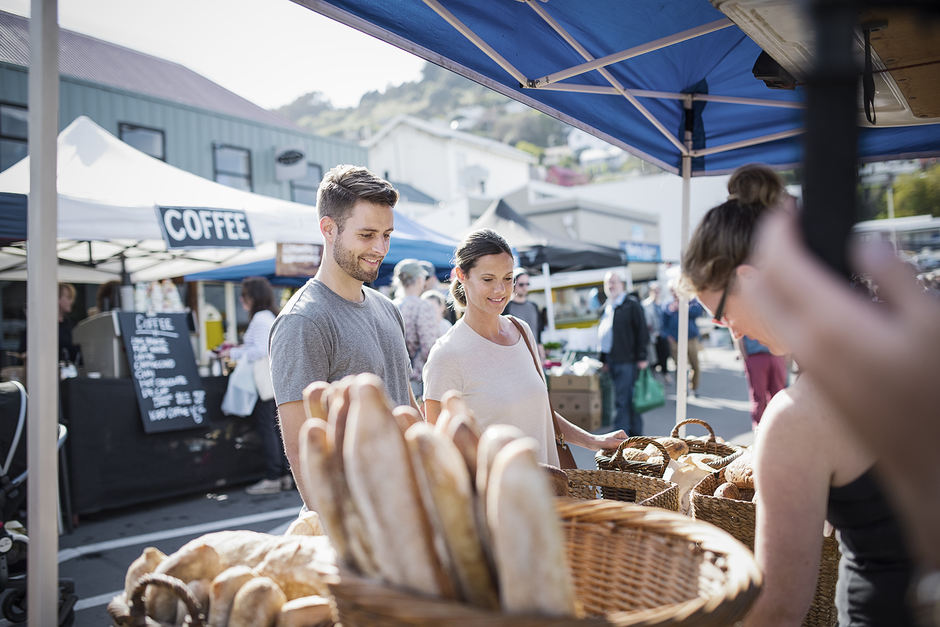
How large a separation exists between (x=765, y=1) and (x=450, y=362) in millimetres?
1666

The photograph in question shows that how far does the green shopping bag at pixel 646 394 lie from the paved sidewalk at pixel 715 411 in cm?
24

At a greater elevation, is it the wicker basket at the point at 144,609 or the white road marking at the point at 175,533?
the wicker basket at the point at 144,609

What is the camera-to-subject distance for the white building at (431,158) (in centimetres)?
3123

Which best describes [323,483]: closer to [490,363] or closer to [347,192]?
[347,192]

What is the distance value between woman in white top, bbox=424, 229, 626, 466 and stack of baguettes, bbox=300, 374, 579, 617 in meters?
1.63

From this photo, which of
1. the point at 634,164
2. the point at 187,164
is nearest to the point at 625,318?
the point at 187,164

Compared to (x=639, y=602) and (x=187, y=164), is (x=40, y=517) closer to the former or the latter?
(x=639, y=602)

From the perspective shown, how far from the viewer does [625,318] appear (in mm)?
8000

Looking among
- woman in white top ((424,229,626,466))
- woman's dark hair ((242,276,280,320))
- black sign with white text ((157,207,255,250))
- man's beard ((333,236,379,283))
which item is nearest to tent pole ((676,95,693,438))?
woman in white top ((424,229,626,466))

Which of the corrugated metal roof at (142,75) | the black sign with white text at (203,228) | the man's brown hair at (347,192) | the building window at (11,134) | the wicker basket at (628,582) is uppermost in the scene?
the corrugated metal roof at (142,75)

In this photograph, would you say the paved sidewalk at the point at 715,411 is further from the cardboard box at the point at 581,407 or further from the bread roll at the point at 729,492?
the bread roll at the point at 729,492

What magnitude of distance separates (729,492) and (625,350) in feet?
19.6

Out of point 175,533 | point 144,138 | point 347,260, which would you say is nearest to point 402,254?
point 175,533

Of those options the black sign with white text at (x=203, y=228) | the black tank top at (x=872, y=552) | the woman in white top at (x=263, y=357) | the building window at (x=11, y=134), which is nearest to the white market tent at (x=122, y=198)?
the black sign with white text at (x=203, y=228)
